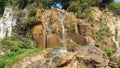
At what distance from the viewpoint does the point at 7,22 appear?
2867cm

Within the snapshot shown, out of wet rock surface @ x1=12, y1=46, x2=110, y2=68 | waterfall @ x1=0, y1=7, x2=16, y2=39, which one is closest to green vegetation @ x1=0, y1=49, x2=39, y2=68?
wet rock surface @ x1=12, y1=46, x2=110, y2=68

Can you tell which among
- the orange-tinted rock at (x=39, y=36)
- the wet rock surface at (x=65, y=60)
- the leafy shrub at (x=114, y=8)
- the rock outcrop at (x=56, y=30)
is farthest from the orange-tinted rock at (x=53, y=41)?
the leafy shrub at (x=114, y=8)

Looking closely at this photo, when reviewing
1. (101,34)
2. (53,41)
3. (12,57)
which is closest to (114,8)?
(101,34)

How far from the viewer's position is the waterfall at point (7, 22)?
28.1m

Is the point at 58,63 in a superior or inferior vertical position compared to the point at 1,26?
inferior

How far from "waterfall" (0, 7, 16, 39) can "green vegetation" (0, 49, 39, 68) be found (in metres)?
3.50

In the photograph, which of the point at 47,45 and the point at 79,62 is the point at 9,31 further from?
the point at 79,62

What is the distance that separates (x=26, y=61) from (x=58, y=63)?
213cm

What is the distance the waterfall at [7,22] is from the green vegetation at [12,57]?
3496 mm

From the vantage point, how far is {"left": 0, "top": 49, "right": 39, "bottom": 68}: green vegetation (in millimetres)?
22397

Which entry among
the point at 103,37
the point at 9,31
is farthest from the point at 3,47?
the point at 103,37

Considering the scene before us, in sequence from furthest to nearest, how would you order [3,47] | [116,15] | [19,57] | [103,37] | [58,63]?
[116,15] < [103,37] < [3,47] < [19,57] < [58,63]

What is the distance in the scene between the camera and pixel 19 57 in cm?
2266

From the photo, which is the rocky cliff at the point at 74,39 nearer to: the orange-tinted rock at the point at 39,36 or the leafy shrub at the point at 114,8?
the orange-tinted rock at the point at 39,36
